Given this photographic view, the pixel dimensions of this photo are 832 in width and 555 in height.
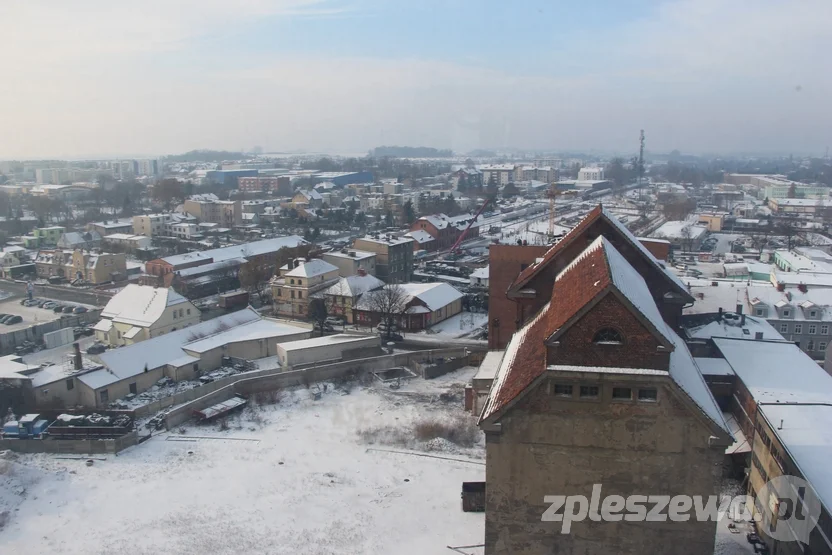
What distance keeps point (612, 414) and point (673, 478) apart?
1.59 m

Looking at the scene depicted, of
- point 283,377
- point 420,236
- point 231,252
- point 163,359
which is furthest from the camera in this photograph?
point 420,236

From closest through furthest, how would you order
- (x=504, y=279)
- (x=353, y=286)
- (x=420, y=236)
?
(x=504, y=279), (x=353, y=286), (x=420, y=236)

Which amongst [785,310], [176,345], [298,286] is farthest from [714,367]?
[298,286]

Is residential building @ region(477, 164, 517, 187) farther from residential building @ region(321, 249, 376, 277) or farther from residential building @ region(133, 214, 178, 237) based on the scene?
residential building @ region(321, 249, 376, 277)

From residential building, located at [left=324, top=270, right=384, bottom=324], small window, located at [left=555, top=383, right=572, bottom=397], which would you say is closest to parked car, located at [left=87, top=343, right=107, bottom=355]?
residential building, located at [left=324, top=270, right=384, bottom=324]

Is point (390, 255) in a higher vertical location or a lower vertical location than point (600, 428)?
lower

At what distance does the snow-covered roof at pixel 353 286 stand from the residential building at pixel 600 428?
2315cm

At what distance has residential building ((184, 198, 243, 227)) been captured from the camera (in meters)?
74.8

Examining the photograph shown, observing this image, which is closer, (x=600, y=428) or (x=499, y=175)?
(x=600, y=428)

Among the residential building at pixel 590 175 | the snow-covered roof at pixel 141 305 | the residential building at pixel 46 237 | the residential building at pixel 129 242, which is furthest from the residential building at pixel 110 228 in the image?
the residential building at pixel 590 175

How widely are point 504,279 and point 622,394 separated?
14.5 meters

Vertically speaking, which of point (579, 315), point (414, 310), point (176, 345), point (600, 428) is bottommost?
point (176, 345)

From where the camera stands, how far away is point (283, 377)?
2503 centimetres

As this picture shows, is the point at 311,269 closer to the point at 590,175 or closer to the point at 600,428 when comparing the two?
the point at 600,428
